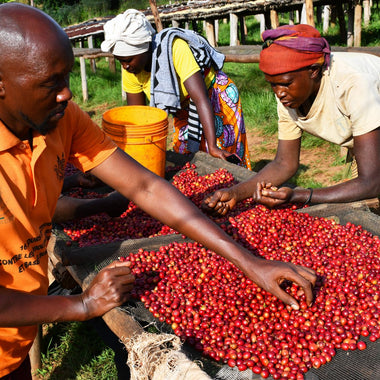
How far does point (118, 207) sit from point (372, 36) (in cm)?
1173

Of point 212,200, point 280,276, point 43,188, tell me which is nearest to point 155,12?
point 212,200

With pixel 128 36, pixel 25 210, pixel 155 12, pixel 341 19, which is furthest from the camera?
pixel 341 19

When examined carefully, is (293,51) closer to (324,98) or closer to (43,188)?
(324,98)

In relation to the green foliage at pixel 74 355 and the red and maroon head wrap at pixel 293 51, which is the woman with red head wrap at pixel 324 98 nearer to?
the red and maroon head wrap at pixel 293 51

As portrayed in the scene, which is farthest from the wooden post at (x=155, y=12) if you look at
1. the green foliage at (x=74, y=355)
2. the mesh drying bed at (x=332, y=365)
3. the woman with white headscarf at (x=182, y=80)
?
the mesh drying bed at (x=332, y=365)

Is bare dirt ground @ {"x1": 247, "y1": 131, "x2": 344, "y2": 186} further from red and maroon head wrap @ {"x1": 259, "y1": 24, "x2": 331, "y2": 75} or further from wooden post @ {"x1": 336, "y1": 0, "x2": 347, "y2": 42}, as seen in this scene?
wooden post @ {"x1": 336, "y1": 0, "x2": 347, "y2": 42}

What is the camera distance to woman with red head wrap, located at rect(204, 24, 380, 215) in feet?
9.35

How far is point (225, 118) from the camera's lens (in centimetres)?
459

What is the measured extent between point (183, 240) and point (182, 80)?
193 centimetres

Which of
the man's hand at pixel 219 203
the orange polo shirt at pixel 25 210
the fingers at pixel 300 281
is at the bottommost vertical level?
the man's hand at pixel 219 203

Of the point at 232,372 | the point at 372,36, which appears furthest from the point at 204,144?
the point at 372,36

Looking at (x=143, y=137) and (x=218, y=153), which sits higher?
(x=143, y=137)

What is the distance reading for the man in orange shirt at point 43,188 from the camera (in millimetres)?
1623

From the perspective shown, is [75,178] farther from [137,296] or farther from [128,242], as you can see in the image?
[137,296]
